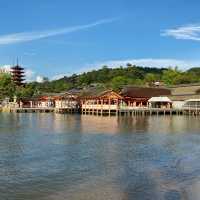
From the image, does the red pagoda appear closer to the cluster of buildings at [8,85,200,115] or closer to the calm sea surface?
the cluster of buildings at [8,85,200,115]

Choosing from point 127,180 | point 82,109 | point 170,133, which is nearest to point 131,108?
point 82,109

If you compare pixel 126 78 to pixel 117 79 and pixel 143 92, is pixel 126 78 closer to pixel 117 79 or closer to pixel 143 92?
pixel 117 79

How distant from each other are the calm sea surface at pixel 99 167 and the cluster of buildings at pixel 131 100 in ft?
133

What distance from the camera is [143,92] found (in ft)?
299

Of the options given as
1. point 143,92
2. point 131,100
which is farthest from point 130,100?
point 143,92

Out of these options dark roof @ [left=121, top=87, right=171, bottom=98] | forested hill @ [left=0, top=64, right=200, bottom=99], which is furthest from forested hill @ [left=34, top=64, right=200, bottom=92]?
dark roof @ [left=121, top=87, right=171, bottom=98]

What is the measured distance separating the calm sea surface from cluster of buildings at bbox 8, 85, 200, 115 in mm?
40394

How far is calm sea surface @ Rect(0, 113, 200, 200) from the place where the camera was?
19125 millimetres

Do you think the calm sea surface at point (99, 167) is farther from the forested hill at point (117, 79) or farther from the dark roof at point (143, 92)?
the forested hill at point (117, 79)

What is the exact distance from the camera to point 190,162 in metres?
26.8

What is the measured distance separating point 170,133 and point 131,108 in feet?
114

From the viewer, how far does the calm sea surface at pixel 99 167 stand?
62.7 ft

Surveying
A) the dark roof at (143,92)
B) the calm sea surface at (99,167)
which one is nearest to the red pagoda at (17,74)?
the dark roof at (143,92)

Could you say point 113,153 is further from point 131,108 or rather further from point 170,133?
point 131,108
